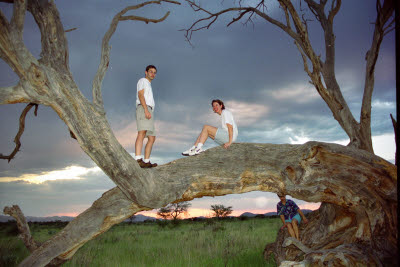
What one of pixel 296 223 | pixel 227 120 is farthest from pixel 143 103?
pixel 296 223

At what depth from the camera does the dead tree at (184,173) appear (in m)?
4.63

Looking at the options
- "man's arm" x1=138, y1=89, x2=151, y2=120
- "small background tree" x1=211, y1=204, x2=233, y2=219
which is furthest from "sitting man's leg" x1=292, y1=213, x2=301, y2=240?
"small background tree" x1=211, y1=204, x2=233, y2=219

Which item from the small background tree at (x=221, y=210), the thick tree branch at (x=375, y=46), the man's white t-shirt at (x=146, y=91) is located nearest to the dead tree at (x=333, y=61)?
the thick tree branch at (x=375, y=46)

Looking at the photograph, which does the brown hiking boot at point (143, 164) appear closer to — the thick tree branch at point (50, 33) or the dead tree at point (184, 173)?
the dead tree at point (184, 173)

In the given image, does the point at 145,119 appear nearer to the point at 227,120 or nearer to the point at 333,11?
the point at 227,120

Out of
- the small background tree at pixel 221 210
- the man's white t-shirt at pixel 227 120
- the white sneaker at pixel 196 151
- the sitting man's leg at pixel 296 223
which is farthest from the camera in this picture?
the small background tree at pixel 221 210

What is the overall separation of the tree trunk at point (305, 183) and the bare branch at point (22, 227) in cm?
90

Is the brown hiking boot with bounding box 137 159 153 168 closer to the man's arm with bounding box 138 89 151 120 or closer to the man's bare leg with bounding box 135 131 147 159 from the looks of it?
the man's bare leg with bounding box 135 131 147 159

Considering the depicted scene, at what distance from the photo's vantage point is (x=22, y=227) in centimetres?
599

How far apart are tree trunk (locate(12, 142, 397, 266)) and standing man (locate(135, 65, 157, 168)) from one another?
1.27 ft

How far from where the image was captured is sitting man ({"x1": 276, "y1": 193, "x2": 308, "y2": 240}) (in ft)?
25.0

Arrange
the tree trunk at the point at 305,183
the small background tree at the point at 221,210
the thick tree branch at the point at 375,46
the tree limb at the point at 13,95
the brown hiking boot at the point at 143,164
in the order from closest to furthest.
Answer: the tree limb at the point at 13,95 → the tree trunk at the point at 305,183 → the brown hiking boot at the point at 143,164 → the thick tree branch at the point at 375,46 → the small background tree at the point at 221,210

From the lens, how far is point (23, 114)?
251 inches

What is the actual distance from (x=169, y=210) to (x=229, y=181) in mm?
29266
